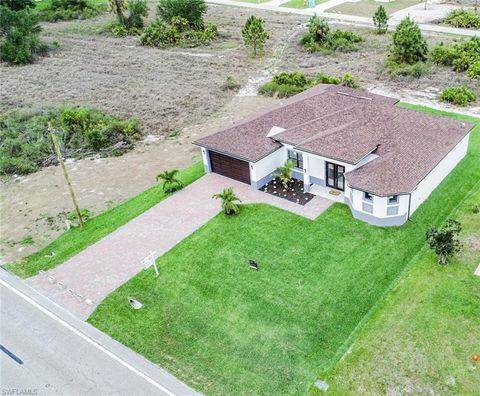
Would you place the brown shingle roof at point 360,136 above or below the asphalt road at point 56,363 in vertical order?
above

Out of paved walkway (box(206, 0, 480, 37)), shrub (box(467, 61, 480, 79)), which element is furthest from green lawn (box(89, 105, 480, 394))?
paved walkway (box(206, 0, 480, 37))

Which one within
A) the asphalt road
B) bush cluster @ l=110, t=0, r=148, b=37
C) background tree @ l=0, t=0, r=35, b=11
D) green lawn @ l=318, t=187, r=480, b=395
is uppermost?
background tree @ l=0, t=0, r=35, b=11

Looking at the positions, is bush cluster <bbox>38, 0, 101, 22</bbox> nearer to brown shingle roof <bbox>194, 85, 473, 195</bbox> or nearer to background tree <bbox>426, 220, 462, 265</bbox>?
brown shingle roof <bbox>194, 85, 473, 195</bbox>

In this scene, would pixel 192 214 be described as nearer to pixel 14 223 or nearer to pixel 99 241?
pixel 99 241

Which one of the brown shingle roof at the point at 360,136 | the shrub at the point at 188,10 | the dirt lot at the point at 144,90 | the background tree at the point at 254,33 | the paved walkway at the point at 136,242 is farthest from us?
the shrub at the point at 188,10

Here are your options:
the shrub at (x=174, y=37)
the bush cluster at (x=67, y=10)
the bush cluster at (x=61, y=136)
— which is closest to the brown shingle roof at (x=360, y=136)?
the bush cluster at (x=61, y=136)

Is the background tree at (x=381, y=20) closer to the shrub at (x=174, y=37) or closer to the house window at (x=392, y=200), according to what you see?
the shrub at (x=174, y=37)
